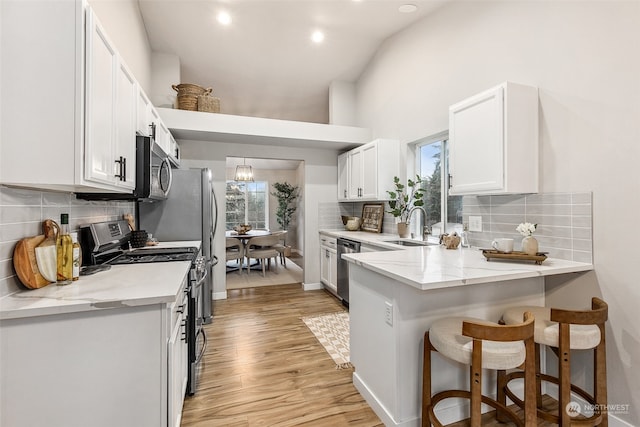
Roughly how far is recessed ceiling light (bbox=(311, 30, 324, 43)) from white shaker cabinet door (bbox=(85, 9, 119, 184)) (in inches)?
112

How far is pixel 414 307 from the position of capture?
1.73 meters

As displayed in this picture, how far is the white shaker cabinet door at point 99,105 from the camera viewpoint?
1298 mm

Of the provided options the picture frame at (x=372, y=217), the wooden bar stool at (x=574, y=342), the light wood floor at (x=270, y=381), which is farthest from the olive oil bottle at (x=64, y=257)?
the picture frame at (x=372, y=217)

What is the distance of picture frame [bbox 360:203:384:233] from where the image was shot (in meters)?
4.29

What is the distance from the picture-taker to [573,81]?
1.95 meters

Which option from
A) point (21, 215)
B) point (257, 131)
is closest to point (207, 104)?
point (257, 131)

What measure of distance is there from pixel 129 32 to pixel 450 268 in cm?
344

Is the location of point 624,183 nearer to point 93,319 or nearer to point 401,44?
point 93,319

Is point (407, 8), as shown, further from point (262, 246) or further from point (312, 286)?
point (262, 246)

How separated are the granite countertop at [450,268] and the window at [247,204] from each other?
692cm

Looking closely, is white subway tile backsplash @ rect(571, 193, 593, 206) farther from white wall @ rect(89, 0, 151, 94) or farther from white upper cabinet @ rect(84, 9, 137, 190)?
white wall @ rect(89, 0, 151, 94)

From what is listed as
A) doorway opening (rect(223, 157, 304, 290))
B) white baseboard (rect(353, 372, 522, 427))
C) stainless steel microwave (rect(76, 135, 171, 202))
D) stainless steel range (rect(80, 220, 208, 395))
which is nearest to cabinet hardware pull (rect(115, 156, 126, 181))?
stainless steel microwave (rect(76, 135, 171, 202))

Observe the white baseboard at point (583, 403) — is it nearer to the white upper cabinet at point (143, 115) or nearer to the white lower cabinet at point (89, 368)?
the white lower cabinet at point (89, 368)

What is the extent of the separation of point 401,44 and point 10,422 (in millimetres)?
4600
